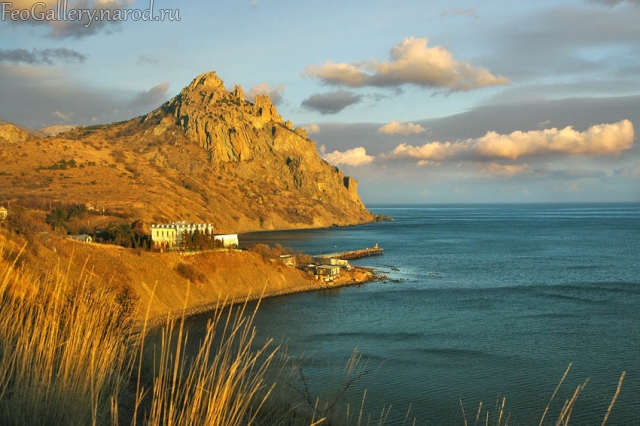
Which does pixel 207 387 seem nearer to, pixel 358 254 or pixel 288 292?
pixel 288 292

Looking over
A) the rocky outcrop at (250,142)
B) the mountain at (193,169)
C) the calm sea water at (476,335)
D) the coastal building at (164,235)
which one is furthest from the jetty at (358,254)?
the rocky outcrop at (250,142)

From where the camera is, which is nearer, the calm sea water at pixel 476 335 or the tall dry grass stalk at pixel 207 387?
the tall dry grass stalk at pixel 207 387

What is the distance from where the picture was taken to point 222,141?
539 feet

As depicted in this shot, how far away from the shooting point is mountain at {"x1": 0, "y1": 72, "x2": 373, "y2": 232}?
271ft

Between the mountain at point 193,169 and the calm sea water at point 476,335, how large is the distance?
139 ft

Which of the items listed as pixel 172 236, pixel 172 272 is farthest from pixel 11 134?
pixel 172 272

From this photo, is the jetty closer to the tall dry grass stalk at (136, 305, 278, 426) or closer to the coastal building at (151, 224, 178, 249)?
the coastal building at (151, 224, 178, 249)

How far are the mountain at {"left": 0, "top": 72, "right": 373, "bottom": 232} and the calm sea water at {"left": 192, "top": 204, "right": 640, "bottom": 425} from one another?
42.3m

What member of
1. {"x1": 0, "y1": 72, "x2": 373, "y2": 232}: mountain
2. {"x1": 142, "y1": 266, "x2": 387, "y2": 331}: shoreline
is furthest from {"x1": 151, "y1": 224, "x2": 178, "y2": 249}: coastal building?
{"x1": 0, "y1": 72, "x2": 373, "y2": 232}: mountain

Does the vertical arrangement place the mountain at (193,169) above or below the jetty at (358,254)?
above

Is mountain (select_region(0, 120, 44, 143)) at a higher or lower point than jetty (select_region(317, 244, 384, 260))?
higher

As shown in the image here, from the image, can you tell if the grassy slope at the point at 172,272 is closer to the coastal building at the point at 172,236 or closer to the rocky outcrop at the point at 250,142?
the coastal building at the point at 172,236

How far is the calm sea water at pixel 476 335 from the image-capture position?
66.5 feet

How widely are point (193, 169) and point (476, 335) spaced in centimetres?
12361
